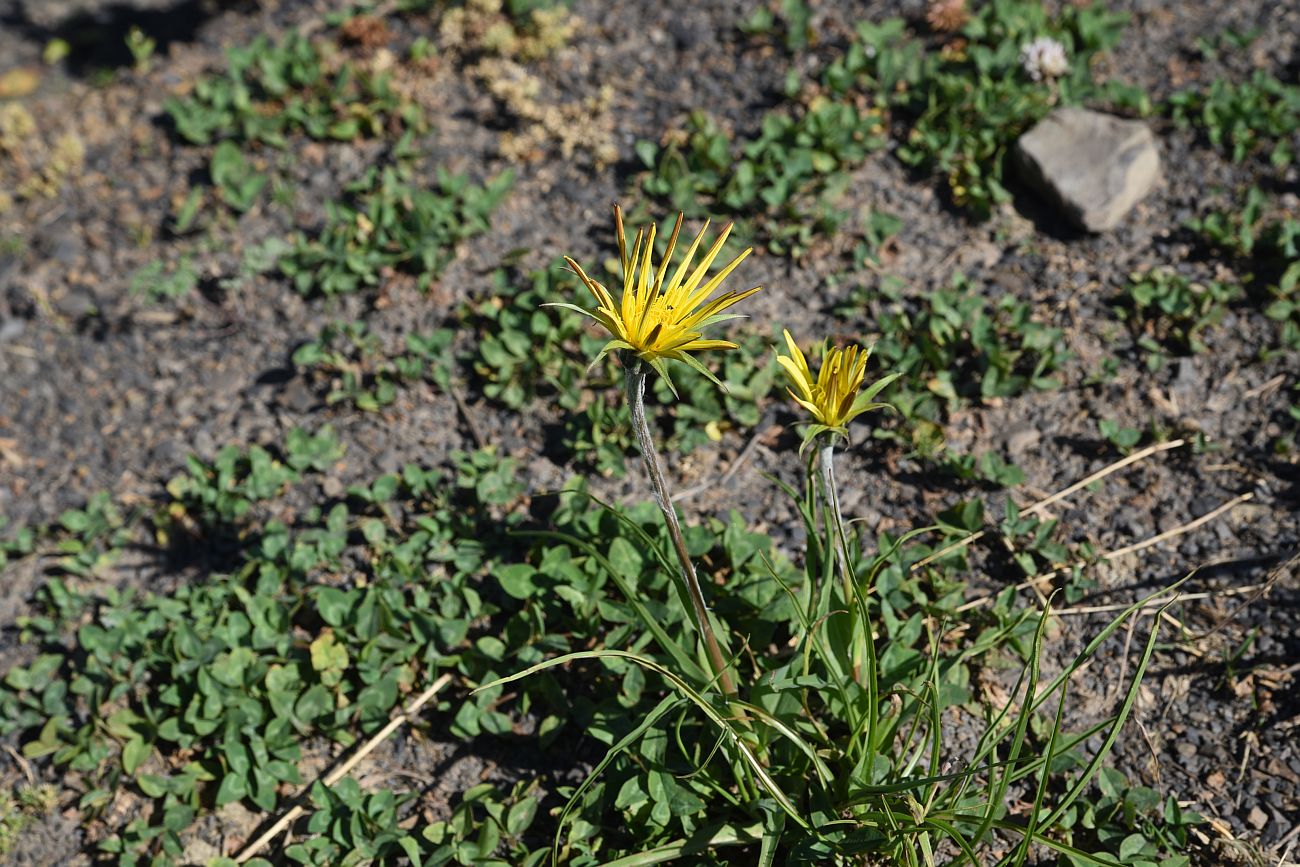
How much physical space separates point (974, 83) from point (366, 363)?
2626 millimetres

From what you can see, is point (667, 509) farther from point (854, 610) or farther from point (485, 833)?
point (485, 833)

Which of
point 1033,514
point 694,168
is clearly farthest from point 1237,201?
point 694,168

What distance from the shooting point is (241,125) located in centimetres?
465

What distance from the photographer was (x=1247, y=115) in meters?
3.88

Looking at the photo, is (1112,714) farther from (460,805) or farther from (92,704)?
(92,704)

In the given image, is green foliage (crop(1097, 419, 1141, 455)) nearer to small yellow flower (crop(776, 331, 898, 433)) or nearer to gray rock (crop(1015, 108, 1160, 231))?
gray rock (crop(1015, 108, 1160, 231))

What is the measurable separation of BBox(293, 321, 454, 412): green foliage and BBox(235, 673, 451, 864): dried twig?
1.13 meters

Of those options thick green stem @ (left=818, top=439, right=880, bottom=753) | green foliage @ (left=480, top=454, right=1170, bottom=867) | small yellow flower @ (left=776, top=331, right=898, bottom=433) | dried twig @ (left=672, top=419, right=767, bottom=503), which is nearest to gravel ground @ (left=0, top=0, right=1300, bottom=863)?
dried twig @ (left=672, top=419, right=767, bottom=503)

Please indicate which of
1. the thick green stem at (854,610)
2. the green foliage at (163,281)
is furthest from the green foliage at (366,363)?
the thick green stem at (854,610)

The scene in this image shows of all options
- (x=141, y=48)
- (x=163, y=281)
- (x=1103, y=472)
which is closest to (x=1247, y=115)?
(x=1103, y=472)

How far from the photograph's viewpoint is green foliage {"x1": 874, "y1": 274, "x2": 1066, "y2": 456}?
3346mm

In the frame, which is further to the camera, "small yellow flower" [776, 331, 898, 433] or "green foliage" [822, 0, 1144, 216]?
"green foliage" [822, 0, 1144, 216]

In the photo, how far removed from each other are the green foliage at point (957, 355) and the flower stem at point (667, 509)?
127 cm

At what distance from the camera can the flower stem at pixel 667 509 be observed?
5.95 ft
